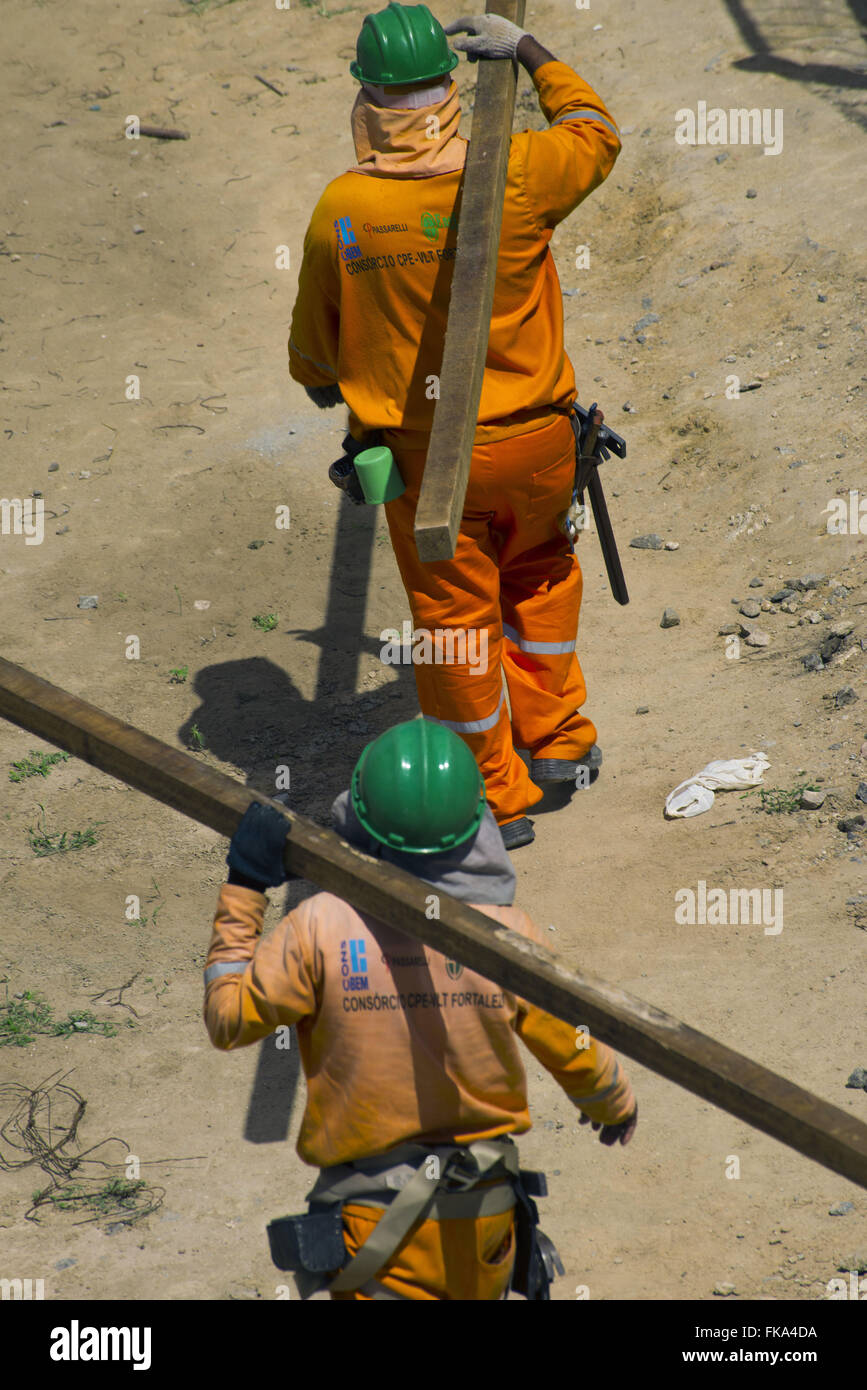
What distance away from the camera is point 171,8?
384 inches

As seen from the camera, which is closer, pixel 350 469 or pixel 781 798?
pixel 350 469

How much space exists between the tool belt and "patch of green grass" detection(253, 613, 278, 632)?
379 cm

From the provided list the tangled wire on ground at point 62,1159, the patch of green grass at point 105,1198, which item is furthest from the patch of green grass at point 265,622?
the patch of green grass at point 105,1198

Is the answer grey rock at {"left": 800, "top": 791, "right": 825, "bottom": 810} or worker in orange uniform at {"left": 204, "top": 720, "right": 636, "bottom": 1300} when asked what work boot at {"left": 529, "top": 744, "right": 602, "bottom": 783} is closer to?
grey rock at {"left": 800, "top": 791, "right": 825, "bottom": 810}

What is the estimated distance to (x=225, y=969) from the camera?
2301 mm

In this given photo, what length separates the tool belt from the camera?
2266 mm

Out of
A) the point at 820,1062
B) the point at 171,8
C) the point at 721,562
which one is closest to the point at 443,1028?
the point at 820,1062

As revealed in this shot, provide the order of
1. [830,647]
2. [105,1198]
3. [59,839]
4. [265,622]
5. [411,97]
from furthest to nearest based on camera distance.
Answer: [265,622], [830,647], [59,839], [411,97], [105,1198]

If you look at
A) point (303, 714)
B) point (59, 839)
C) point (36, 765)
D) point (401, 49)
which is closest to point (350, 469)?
point (401, 49)

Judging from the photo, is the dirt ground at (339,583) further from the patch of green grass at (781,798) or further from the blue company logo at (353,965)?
the blue company logo at (353,965)

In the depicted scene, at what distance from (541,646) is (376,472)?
0.95 metres

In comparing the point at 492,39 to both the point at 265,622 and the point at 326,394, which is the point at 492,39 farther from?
the point at 265,622

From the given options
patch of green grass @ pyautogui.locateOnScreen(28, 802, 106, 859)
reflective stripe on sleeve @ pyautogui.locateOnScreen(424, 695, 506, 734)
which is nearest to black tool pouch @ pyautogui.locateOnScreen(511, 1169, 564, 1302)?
reflective stripe on sleeve @ pyautogui.locateOnScreen(424, 695, 506, 734)

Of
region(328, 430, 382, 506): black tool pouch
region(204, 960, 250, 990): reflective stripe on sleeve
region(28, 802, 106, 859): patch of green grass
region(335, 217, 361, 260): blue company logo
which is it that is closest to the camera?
region(204, 960, 250, 990): reflective stripe on sleeve
